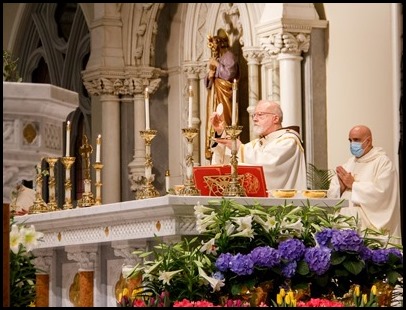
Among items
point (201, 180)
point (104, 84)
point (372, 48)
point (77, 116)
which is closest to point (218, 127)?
point (201, 180)

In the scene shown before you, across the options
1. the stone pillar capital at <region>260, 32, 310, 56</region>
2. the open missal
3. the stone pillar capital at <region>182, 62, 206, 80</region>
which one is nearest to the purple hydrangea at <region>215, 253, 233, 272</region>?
the open missal

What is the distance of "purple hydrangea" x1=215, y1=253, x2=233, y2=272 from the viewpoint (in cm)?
700

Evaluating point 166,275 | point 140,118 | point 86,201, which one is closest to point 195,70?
point 140,118

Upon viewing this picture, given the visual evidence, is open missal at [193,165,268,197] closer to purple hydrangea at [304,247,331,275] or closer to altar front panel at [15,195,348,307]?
altar front panel at [15,195,348,307]

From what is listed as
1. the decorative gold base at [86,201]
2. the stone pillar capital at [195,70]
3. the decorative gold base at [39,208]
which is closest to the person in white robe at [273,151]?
the decorative gold base at [86,201]

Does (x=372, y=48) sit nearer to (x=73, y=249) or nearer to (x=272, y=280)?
(x=73, y=249)

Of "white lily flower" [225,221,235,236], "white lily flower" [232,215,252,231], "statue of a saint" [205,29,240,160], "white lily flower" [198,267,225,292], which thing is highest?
"statue of a saint" [205,29,240,160]

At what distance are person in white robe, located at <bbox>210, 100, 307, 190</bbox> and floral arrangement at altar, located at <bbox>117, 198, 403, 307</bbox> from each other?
224 cm

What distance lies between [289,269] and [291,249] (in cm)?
12

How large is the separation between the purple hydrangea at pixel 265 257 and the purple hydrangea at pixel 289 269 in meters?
0.06

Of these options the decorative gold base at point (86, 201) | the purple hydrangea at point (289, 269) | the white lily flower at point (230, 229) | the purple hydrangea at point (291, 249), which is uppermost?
the decorative gold base at point (86, 201)

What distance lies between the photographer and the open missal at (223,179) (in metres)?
8.46

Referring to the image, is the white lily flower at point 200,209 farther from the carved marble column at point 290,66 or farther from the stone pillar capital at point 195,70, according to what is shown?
the stone pillar capital at point 195,70

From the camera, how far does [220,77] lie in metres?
14.7
